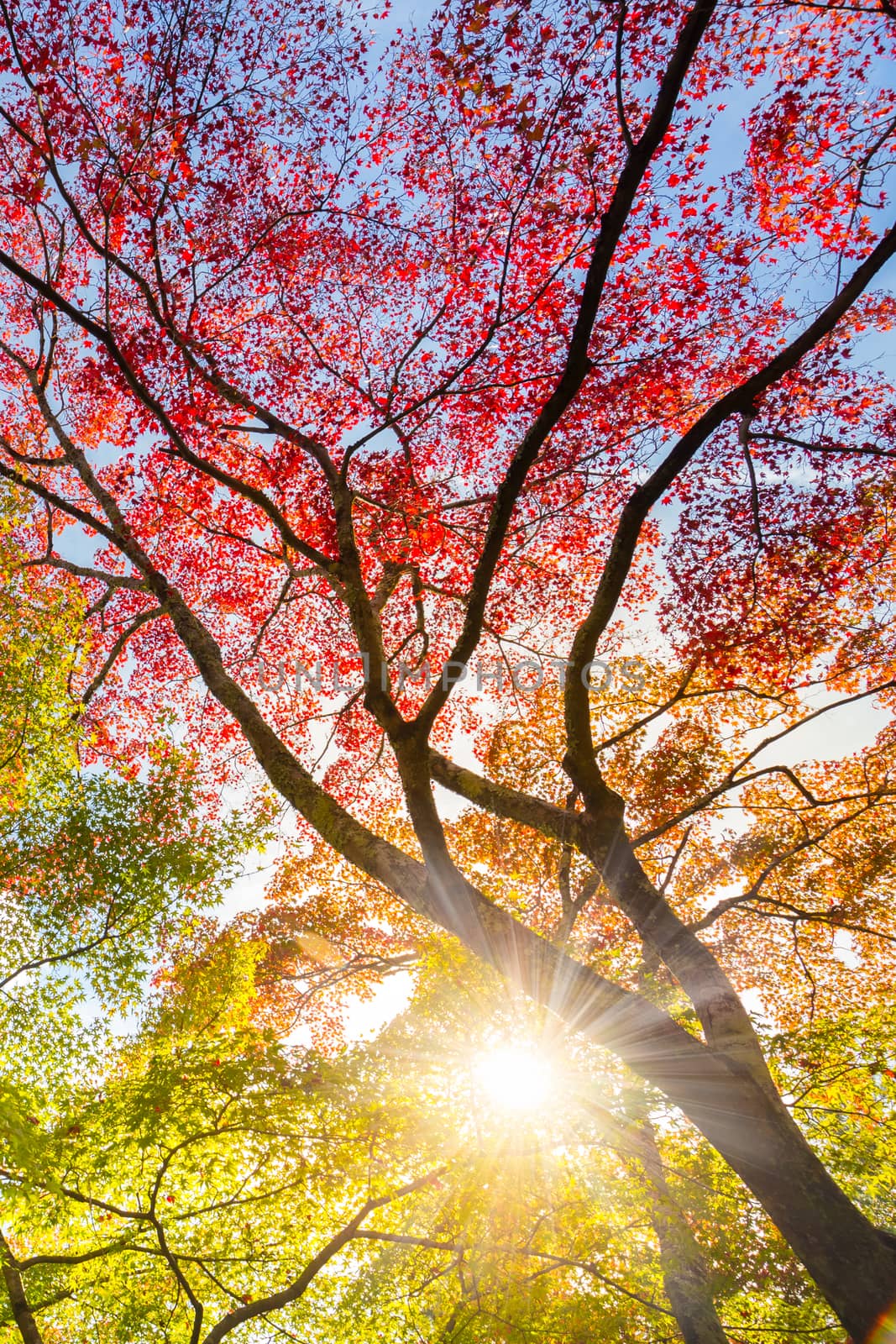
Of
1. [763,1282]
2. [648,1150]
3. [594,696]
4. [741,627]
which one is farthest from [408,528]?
[763,1282]

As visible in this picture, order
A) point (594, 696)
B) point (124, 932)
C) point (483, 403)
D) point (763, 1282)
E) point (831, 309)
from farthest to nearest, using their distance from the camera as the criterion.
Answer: point (594, 696) < point (483, 403) < point (763, 1282) < point (124, 932) < point (831, 309)

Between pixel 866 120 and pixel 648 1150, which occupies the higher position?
pixel 866 120

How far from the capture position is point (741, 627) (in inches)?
328

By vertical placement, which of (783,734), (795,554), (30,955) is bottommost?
(30,955)

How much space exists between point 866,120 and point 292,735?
10.9m

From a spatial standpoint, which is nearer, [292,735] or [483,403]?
[483,403]

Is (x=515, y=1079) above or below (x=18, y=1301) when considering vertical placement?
above

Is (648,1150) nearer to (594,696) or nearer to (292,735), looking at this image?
(594,696)

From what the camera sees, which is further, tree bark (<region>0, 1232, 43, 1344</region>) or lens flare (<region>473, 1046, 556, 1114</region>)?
lens flare (<region>473, 1046, 556, 1114</region>)

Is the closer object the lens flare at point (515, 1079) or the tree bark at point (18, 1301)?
the tree bark at point (18, 1301)

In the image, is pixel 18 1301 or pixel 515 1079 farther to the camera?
pixel 515 1079

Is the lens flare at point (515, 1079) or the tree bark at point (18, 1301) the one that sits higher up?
the lens flare at point (515, 1079)

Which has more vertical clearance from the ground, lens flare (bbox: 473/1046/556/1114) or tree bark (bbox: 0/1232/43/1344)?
lens flare (bbox: 473/1046/556/1114)

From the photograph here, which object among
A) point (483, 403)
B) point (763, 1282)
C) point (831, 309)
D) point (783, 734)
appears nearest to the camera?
point (831, 309)
